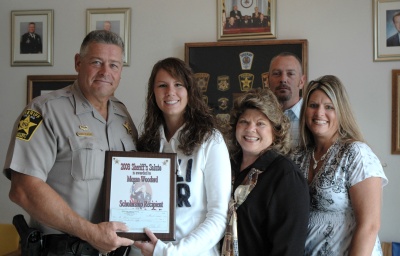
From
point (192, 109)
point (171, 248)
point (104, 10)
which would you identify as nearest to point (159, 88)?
point (192, 109)

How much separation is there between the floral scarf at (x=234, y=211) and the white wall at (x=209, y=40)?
1708 millimetres

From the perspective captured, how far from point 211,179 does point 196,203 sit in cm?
12

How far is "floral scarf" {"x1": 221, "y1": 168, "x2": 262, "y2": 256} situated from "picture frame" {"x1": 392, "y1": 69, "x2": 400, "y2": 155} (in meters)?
1.78

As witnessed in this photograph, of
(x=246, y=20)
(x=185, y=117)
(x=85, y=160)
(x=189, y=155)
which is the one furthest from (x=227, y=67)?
(x=85, y=160)

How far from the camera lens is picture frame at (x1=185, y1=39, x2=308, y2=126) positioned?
133 inches

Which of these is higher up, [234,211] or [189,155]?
[189,155]

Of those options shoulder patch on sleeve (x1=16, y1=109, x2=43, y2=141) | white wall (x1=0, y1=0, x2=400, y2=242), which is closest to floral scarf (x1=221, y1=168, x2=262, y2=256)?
shoulder patch on sleeve (x1=16, y1=109, x2=43, y2=141)

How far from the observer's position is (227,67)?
3.43 metres

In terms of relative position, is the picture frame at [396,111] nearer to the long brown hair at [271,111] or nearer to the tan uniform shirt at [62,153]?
the long brown hair at [271,111]

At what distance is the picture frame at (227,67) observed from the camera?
3369 millimetres

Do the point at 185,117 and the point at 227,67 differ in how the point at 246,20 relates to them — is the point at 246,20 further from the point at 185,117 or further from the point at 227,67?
the point at 185,117

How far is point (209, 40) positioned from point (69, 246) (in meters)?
2.12

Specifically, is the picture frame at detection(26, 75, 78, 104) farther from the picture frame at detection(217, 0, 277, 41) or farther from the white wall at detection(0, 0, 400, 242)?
the picture frame at detection(217, 0, 277, 41)

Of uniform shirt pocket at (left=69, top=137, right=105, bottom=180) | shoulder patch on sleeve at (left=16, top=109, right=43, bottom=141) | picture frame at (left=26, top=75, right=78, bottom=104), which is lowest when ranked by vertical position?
uniform shirt pocket at (left=69, top=137, right=105, bottom=180)
